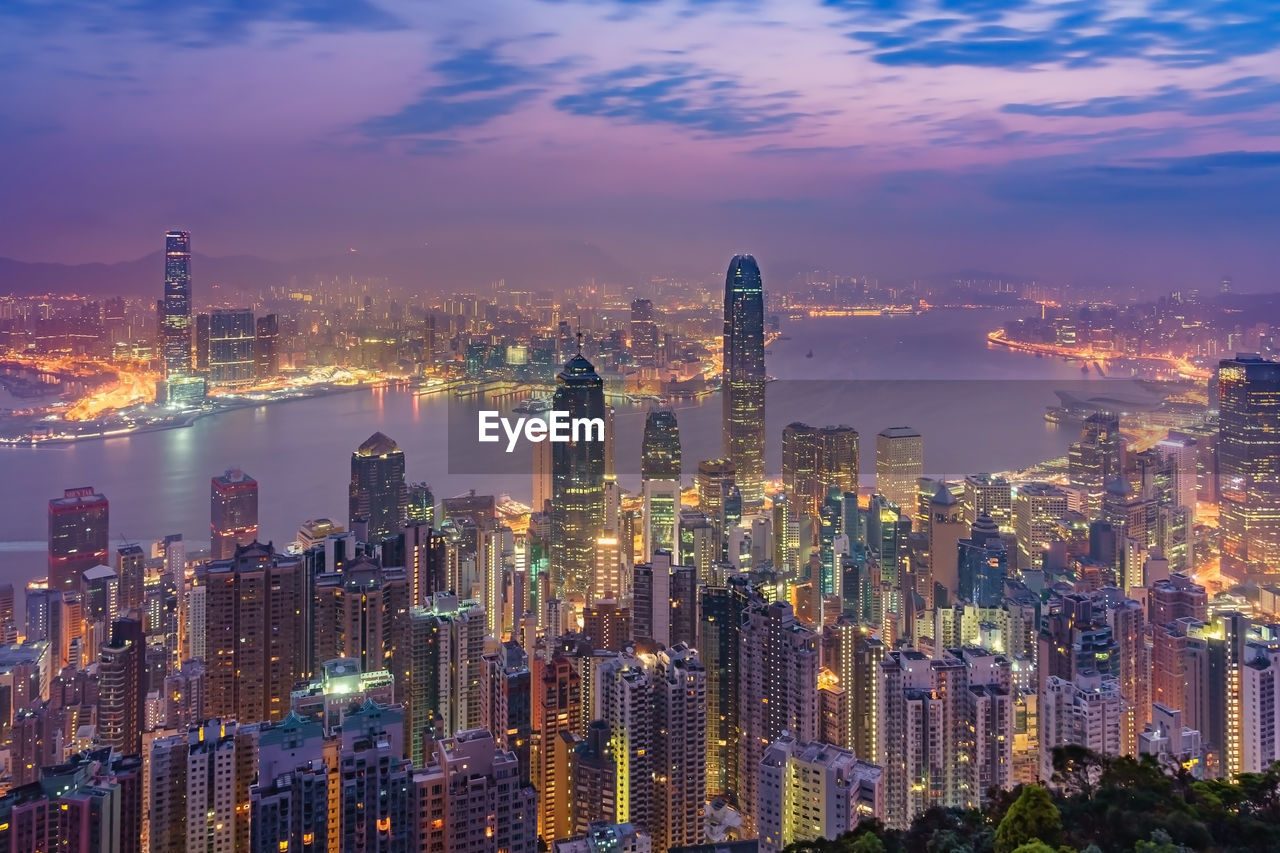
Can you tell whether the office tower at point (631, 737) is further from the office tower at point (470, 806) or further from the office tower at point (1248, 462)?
the office tower at point (1248, 462)

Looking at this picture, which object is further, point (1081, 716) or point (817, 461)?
point (817, 461)

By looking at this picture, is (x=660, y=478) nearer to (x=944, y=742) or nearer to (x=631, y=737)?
(x=944, y=742)

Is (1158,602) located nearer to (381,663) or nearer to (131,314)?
(381,663)

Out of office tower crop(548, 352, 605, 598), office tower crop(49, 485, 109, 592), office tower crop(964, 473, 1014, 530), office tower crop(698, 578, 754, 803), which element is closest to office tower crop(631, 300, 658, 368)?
office tower crop(548, 352, 605, 598)

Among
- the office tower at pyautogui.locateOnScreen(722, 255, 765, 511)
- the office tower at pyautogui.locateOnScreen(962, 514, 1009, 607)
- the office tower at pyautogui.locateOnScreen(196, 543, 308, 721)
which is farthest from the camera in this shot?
the office tower at pyautogui.locateOnScreen(722, 255, 765, 511)

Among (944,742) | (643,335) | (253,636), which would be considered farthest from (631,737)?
(643,335)

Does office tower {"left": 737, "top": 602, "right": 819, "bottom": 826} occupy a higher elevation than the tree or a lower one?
lower

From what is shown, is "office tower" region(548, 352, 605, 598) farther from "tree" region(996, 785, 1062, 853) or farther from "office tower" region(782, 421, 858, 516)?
"tree" region(996, 785, 1062, 853)
